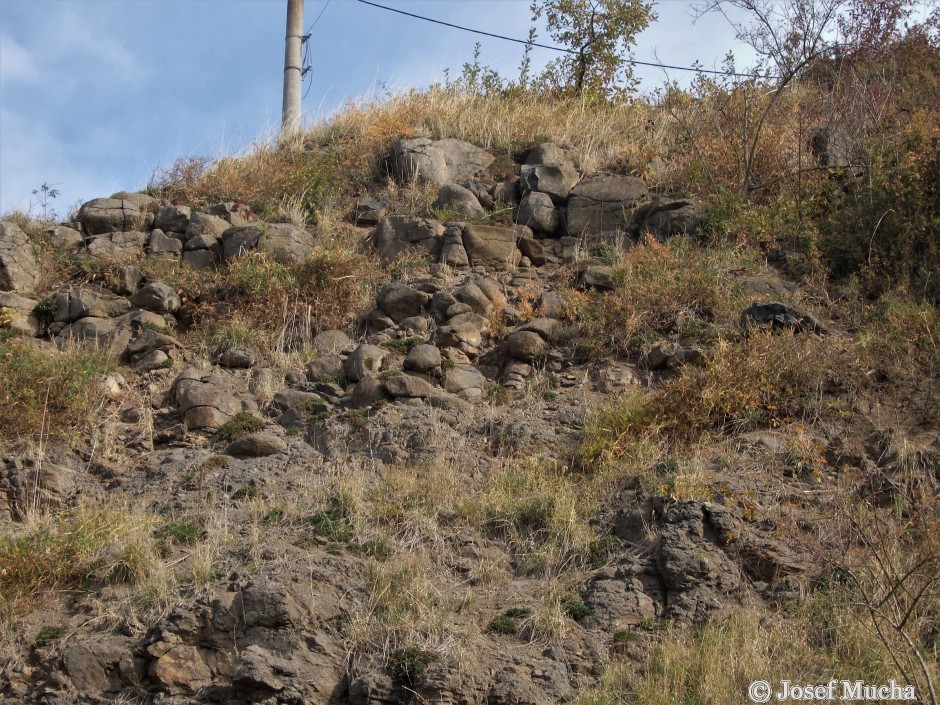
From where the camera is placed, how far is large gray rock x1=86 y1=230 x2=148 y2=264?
11401mm

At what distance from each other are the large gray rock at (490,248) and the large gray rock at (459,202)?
1.57 feet

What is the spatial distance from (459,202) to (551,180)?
122 cm

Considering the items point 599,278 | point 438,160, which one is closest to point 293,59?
point 438,160

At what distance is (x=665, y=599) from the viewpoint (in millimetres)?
A: 6680

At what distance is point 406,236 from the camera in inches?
467

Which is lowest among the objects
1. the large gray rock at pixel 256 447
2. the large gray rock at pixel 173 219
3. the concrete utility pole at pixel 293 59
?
the large gray rock at pixel 256 447

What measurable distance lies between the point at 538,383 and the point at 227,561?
359 centimetres

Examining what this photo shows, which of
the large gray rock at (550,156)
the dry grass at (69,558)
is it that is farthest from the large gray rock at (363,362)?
the large gray rock at (550,156)

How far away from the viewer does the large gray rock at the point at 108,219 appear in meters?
12.1

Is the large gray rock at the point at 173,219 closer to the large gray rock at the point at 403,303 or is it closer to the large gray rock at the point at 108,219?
the large gray rock at the point at 108,219

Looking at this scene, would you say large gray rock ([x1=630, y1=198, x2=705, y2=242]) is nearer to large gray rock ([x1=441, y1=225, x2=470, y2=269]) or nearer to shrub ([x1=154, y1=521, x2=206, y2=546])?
large gray rock ([x1=441, y1=225, x2=470, y2=269])

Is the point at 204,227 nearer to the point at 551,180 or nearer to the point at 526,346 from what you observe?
the point at 551,180

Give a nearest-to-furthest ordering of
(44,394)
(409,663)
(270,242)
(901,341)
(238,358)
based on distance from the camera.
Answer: (409,663) < (44,394) < (901,341) < (238,358) < (270,242)
